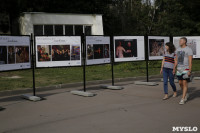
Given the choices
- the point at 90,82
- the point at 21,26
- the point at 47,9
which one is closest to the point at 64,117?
the point at 90,82

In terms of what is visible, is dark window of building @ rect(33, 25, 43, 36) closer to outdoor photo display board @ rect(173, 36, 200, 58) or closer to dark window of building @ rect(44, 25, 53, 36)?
dark window of building @ rect(44, 25, 53, 36)

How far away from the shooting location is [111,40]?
1264 cm

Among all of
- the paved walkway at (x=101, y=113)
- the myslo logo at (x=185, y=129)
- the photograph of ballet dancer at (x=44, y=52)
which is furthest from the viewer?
the photograph of ballet dancer at (x=44, y=52)

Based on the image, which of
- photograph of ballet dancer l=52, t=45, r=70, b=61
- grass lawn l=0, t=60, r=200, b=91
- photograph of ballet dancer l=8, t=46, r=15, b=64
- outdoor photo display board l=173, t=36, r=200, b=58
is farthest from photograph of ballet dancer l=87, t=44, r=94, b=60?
outdoor photo display board l=173, t=36, r=200, b=58

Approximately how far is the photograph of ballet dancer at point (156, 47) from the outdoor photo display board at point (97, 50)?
225 centimetres

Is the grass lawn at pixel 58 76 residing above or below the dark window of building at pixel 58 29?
below

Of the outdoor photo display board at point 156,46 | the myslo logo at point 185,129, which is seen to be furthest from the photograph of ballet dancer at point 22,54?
the myslo logo at point 185,129

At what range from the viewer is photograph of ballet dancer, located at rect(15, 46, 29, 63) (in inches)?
394

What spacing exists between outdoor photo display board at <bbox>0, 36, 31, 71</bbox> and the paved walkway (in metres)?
→ 1.15

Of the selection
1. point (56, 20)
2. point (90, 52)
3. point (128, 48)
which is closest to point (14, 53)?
point (90, 52)

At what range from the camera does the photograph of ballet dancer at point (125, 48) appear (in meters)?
12.8

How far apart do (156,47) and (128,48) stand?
1.51 meters

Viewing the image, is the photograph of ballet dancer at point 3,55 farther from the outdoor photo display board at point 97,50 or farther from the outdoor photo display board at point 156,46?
the outdoor photo display board at point 156,46

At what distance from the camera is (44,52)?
10852 millimetres
